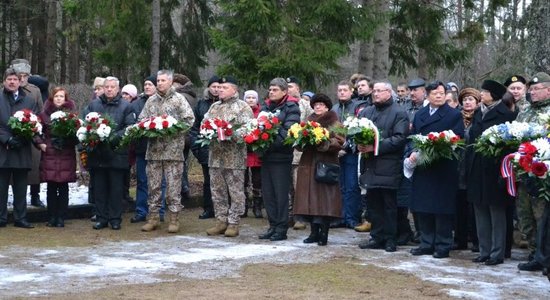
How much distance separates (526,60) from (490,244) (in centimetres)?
918

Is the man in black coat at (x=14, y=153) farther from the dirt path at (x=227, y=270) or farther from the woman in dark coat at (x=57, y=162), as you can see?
the dirt path at (x=227, y=270)

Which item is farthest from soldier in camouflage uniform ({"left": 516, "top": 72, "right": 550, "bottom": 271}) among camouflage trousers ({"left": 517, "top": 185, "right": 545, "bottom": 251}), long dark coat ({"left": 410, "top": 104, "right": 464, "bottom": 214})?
long dark coat ({"left": 410, "top": 104, "right": 464, "bottom": 214})

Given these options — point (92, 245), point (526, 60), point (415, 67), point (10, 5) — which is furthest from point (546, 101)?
point (10, 5)

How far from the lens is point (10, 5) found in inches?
1241

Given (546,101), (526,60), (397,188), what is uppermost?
(526,60)

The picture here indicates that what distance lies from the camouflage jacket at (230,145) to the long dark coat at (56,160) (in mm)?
2040

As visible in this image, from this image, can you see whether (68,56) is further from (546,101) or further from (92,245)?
Result: (546,101)

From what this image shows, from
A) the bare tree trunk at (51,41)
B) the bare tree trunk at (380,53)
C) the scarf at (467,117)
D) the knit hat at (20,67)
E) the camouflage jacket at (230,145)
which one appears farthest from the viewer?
the bare tree trunk at (51,41)

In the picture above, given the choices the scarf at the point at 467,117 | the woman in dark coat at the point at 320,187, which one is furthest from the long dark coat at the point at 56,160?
the scarf at the point at 467,117

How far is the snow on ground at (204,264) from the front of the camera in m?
9.08

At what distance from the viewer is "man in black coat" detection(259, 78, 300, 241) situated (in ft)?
40.3

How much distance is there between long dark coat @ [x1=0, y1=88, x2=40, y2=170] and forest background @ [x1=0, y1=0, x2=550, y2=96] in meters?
5.96

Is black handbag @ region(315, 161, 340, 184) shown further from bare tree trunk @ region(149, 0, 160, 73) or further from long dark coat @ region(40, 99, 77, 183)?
bare tree trunk @ region(149, 0, 160, 73)

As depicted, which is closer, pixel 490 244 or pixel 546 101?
pixel 546 101
